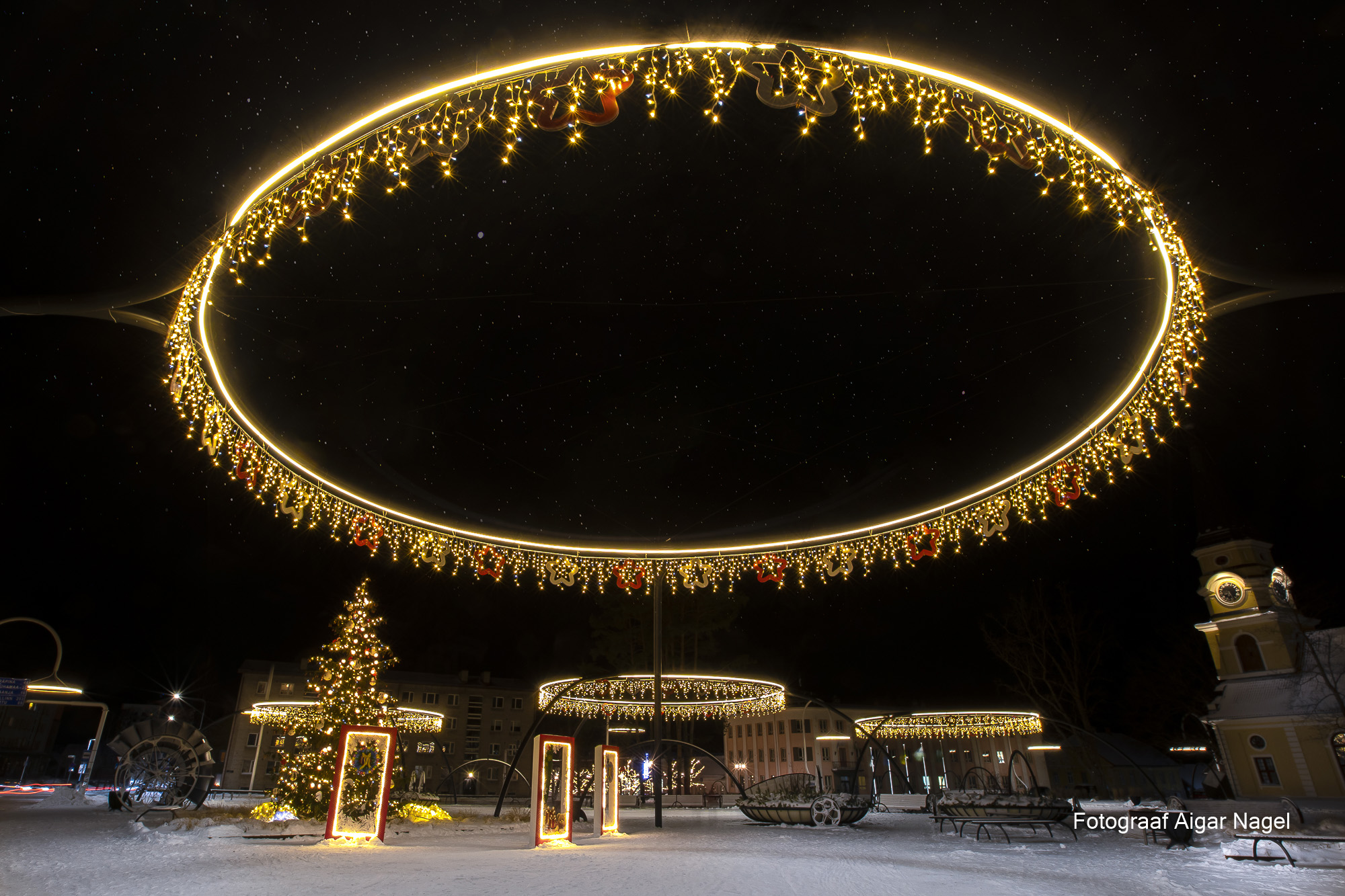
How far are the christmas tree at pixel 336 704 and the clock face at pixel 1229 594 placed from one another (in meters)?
34.8

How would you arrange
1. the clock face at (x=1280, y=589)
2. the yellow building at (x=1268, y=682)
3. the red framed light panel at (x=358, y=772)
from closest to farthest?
the red framed light panel at (x=358, y=772) → the yellow building at (x=1268, y=682) → the clock face at (x=1280, y=589)

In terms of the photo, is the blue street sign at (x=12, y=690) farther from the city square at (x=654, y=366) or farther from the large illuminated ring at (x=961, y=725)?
the large illuminated ring at (x=961, y=725)

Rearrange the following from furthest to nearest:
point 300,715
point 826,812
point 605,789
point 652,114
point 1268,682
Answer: point 1268,682 < point 300,715 < point 826,812 < point 605,789 < point 652,114

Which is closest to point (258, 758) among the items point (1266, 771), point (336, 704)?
point (336, 704)

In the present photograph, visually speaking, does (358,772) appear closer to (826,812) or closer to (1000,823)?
(826,812)

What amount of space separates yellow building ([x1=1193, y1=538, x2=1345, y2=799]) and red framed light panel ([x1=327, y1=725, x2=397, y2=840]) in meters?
29.9

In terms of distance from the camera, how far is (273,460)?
11.1 metres

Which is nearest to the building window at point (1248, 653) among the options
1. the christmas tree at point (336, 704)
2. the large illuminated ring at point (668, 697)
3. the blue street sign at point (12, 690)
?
the large illuminated ring at point (668, 697)

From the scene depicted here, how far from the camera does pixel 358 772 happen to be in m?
11.1

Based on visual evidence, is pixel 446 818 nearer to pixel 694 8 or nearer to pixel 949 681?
pixel 694 8

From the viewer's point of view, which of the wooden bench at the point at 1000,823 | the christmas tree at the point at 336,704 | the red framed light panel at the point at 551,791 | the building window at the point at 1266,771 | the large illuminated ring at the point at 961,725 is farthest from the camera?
the building window at the point at 1266,771

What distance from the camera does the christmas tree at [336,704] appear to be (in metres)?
13.1

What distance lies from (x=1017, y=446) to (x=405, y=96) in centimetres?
990

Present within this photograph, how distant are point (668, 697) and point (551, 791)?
668 inches
